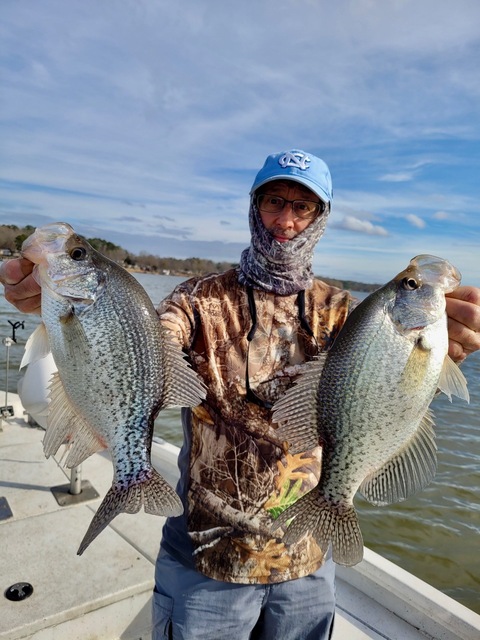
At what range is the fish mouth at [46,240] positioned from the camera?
86.1 inches

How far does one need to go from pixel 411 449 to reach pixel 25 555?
10.7 ft

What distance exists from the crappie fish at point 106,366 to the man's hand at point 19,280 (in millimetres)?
89

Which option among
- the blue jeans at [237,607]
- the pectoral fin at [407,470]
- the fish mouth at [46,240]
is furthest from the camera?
the blue jeans at [237,607]

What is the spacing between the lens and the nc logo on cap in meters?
2.78

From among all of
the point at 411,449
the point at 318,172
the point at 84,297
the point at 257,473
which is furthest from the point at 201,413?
the point at 318,172

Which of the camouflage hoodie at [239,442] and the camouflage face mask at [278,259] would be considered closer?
the camouflage hoodie at [239,442]

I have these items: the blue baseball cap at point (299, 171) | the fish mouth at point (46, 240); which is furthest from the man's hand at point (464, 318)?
the fish mouth at point (46, 240)

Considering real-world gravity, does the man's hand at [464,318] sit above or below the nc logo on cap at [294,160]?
below

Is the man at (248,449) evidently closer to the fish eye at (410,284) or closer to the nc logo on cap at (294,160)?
the nc logo on cap at (294,160)

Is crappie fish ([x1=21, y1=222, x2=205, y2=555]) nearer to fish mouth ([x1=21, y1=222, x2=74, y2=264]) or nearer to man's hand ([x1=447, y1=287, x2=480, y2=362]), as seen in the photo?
fish mouth ([x1=21, y1=222, x2=74, y2=264])

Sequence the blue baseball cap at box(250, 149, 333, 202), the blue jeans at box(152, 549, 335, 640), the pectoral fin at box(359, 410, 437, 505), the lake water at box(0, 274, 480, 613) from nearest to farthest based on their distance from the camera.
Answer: the pectoral fin at box(359, 410, 437, 505)
the blue jeans at box(152, 549, 335, 640)
the blue baseball cap at box(250, 149, 333, 202)
the lake water at box(0, 274, 480, 613)

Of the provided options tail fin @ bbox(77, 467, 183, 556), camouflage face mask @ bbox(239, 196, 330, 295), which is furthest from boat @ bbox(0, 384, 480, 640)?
camouflage face mask @ bbox(239, 196, 330, 295)

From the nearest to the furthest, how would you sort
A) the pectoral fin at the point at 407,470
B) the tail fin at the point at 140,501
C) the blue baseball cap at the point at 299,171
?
the tail fin at the point at 140,501
the pectoral fin at the point at 407,470
the blue baseball cap at the point at 299,171

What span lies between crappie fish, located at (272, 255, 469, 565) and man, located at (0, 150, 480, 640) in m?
0.23
